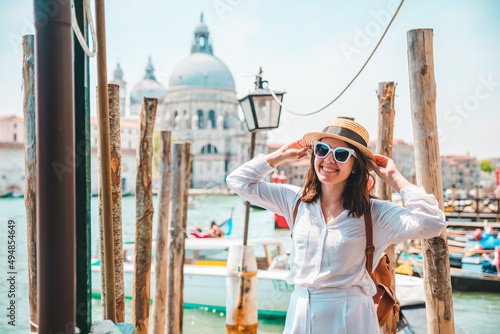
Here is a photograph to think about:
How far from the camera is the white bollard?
3660 mm

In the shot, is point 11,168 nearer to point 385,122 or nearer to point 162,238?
point 162,238

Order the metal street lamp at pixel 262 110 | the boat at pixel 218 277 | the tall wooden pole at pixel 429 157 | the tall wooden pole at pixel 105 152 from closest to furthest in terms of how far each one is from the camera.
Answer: the tall wooden pole at pixel 105 152 → the tall wooden pole at pixel 429 157 → the metal street lamp at pixel 262 110 → the boat at pixel 218 277

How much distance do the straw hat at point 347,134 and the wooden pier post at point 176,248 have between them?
2.12 meters

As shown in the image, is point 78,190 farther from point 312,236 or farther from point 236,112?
point 236,112

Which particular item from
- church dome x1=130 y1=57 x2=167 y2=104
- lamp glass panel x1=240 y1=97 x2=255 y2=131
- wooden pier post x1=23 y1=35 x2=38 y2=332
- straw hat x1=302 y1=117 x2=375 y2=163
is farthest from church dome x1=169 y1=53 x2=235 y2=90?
straw hat x1=302 y1=117 x2=375 y2=163

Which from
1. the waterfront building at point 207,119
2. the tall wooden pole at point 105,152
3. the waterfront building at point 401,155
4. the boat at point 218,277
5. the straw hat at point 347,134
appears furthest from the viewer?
the waterfront building at point 207,119

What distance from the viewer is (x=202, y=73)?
162 ft

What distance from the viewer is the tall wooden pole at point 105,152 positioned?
1200mm

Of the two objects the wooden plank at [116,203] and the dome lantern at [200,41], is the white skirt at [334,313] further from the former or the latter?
the dome lantern at [200,41]

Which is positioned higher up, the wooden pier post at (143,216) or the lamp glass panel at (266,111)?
the lamp glass panel at (266,111)

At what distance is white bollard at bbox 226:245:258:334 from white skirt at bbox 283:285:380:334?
2.32 m

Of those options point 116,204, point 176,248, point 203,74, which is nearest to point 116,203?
point 116,204

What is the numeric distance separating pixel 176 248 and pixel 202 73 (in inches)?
1864

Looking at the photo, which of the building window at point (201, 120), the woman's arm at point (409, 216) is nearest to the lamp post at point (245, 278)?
the woman's arm at point (409, 216)
